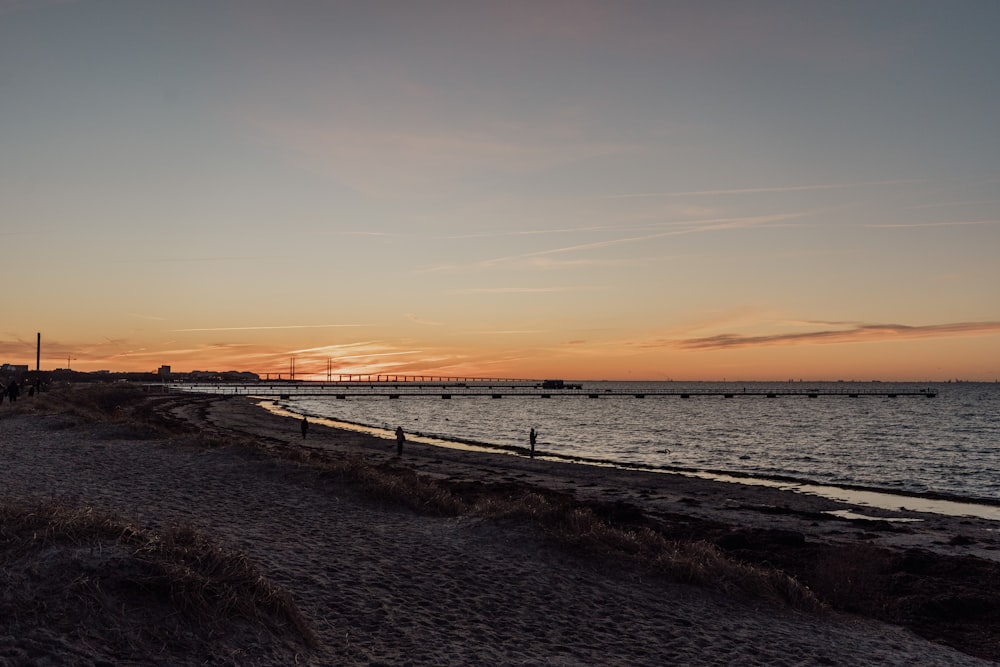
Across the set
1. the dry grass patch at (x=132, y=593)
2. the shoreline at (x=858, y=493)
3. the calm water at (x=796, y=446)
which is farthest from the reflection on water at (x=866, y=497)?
the dry grass patch at (x=132, y=593)

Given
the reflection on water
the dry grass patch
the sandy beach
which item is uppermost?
the dry grass patch

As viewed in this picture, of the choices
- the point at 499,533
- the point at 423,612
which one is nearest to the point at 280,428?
the point at 499,533

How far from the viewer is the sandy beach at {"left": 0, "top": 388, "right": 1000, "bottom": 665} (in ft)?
28.5

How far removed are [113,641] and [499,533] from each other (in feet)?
29.6

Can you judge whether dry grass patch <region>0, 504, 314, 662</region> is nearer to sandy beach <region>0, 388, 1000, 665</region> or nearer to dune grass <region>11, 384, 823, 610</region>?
sandy beach <region>0, 388, 1000, 665</region>

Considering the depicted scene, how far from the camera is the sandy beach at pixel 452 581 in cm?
869

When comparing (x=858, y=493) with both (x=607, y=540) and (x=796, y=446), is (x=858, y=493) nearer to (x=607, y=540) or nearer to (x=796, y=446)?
(x=607, y=540)

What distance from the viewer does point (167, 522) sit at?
1392 centimetres

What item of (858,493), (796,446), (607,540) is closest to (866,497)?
(858,493)

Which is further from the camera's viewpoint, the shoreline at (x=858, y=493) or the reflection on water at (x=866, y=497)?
the shoreline at (x=858, y=493)

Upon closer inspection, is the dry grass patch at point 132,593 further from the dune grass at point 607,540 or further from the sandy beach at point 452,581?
the dune grass at point 607,540

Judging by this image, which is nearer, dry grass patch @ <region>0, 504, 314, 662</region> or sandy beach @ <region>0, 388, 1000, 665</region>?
dry grass patch @ <region>0, 504, 314, 662</region>

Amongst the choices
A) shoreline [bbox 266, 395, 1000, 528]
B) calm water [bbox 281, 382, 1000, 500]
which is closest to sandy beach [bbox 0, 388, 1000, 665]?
shoreline [bbox 266, 395, 1000, 528]

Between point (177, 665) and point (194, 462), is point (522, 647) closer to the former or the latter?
point (177, 665)
